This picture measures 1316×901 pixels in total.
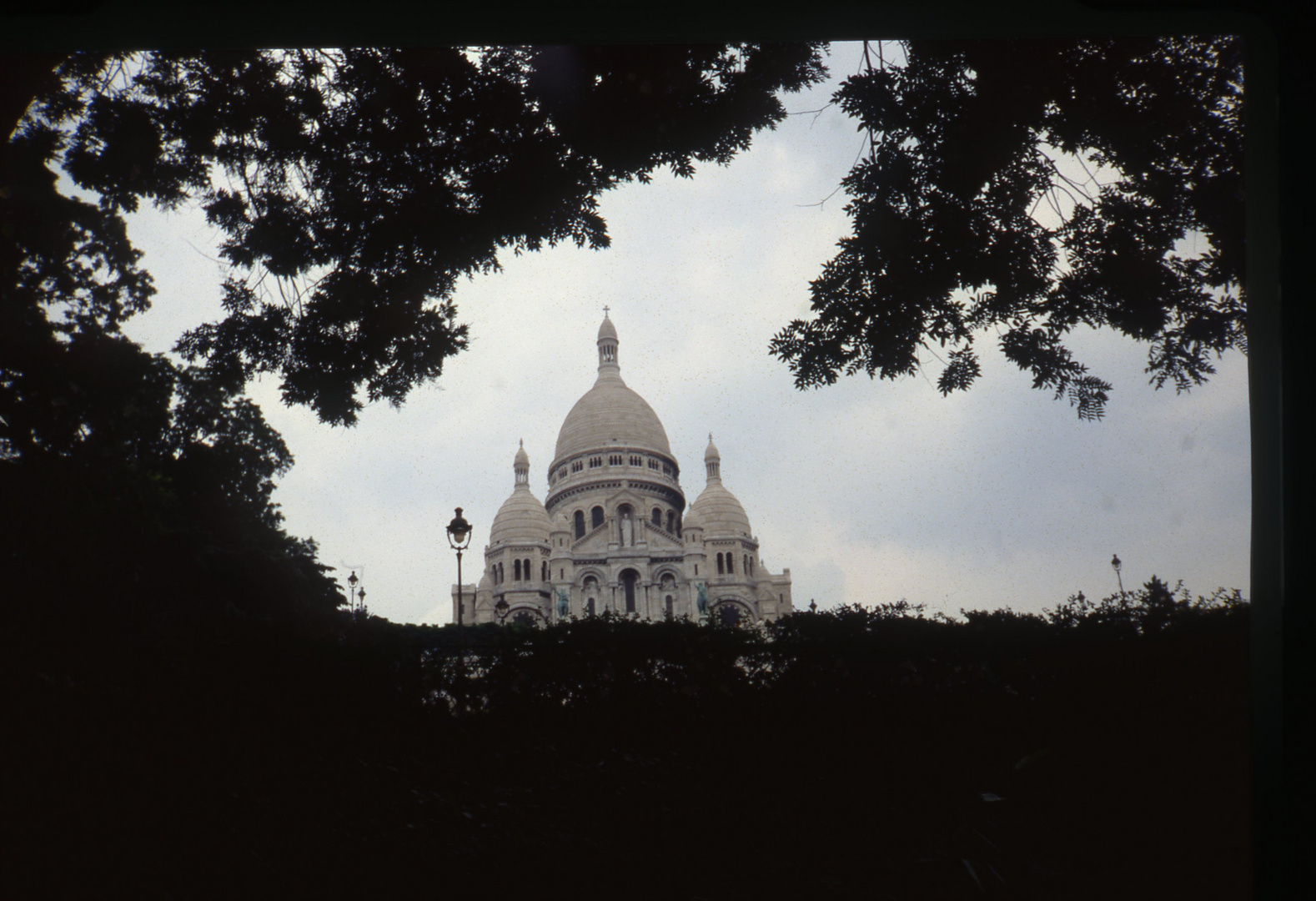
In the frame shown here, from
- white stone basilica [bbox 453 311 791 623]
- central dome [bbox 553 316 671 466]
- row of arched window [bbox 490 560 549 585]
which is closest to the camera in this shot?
white stone basilica [bbox 453 311 791 623]

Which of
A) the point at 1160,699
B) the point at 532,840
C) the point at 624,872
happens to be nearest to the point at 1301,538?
the point at 624,872

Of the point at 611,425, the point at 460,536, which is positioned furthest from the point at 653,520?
the point at 460,536

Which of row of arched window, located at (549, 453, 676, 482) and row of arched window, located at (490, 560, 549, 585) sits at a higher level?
row of arched window, located at (549, 453, 676, 482)

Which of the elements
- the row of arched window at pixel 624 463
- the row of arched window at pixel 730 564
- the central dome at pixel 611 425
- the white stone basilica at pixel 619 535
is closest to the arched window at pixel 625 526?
the white stone basilica at pixel 619 535

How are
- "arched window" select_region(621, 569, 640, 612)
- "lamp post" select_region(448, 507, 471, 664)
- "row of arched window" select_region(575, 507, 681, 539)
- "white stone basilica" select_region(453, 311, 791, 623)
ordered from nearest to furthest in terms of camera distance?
1. "lamp post" select_region(448, 507, 471, 664)
2. "white stone basilica" select_region(453, 311, 791, 623)
3. "arched window" select_region(621, 569, 640, 612)
4. "row of arched window" select_region(575, 507, 681, 539)

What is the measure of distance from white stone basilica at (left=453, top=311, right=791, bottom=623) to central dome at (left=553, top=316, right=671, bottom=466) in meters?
0.07

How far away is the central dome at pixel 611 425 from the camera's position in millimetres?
56312

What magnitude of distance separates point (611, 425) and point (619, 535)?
7589 mm

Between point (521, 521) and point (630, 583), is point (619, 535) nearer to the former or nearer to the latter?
point (630, 583)

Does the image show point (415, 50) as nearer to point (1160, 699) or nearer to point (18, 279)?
point (18, 279)

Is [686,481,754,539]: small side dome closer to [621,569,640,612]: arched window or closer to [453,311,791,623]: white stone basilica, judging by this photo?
[453,311,791,623]: white stone basilica

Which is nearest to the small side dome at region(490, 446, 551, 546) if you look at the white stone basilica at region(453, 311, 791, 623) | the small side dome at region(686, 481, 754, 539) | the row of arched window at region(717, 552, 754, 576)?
the white stone basilica at region(453, 311, 791, 623)

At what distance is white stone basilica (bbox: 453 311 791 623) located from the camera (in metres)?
49.5

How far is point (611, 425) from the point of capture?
5616 cm
